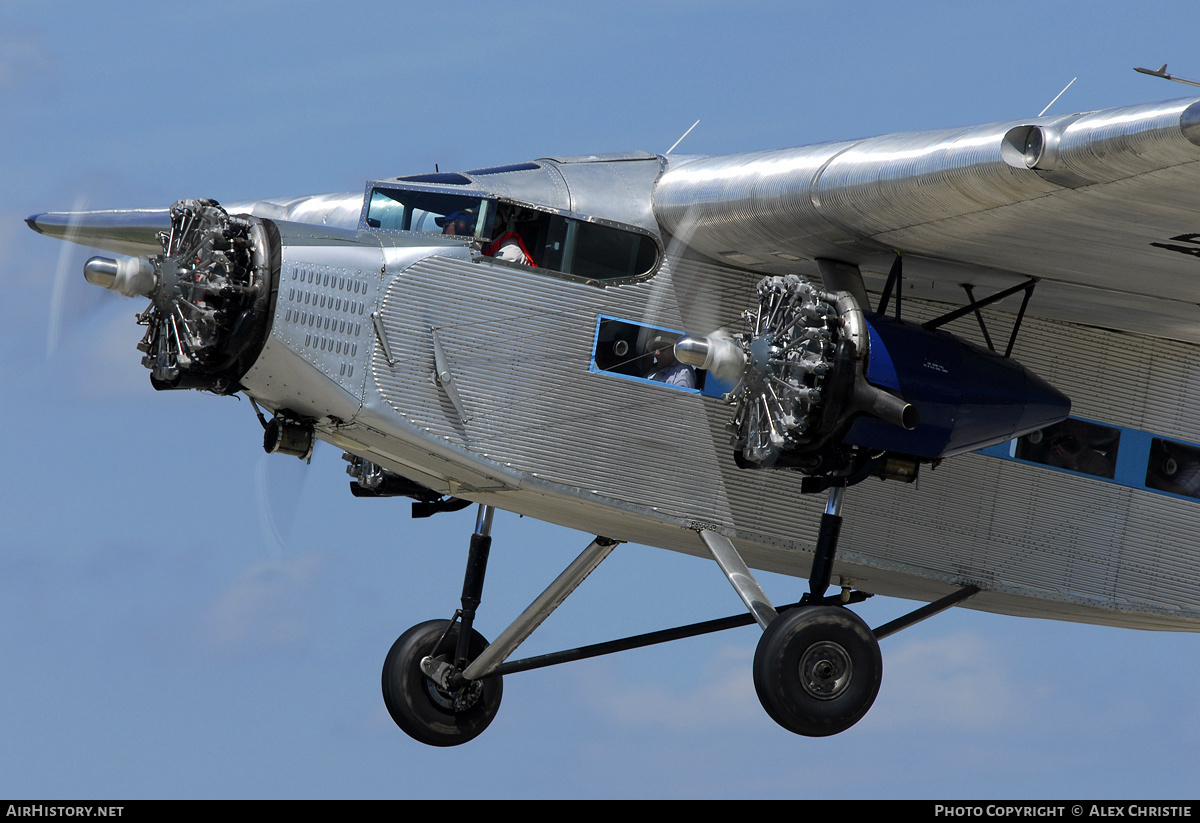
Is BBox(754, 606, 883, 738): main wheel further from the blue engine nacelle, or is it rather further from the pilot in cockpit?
the pilot in cockpit

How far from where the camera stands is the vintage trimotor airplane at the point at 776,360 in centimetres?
1136

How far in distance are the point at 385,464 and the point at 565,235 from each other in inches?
87.0

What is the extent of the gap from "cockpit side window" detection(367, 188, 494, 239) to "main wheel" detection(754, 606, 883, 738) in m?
3.66

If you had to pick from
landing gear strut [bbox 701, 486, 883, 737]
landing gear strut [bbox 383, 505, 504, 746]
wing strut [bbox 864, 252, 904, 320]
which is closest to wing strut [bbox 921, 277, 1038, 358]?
wing strut [bbox 864, 252, 904, 320]

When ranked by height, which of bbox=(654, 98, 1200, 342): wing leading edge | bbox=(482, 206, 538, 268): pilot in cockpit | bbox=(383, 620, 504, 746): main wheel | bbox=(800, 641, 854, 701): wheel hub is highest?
bbox=(654, 98, 1200, 342): wing leading edge

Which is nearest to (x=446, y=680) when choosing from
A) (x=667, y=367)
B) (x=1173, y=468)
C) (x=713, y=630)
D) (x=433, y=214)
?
(x=713, y=630)

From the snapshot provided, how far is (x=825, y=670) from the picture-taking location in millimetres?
11953

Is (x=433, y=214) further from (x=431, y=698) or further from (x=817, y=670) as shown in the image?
(x=431, y=698)

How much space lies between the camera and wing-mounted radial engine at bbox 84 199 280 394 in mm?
11219

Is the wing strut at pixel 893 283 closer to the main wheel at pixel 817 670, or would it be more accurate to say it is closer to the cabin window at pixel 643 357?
the cabin window at pixel 643 357

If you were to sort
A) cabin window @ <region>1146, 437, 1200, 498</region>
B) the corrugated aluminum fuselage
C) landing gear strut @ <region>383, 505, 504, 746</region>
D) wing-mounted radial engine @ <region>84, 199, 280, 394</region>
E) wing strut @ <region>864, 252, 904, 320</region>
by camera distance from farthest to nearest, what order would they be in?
1. landing gear strut @ <region>383, 505, 504, 746</region>
2. cabin window @ <region>1146, 437, 1200, 498</region>
3. wing strut @ <region>864, 252, 904, 320</region>
4. the corrugated aluminum fuselage
5. wing-mounted radial engine @ <region>84, 199, 280, 394</region>

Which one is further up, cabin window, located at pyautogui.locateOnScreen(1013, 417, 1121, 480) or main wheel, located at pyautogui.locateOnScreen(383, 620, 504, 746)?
cabin window, located at pyautogui.locateOnScreen(1013, 417, 1121, 480)

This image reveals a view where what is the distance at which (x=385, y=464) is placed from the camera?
503 inches

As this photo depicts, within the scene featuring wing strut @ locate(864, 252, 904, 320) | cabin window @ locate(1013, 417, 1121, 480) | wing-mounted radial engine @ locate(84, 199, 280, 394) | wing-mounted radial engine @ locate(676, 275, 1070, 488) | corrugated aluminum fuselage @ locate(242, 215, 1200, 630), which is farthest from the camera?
cabin window @ locate(1013, 417, 1121, 480)
